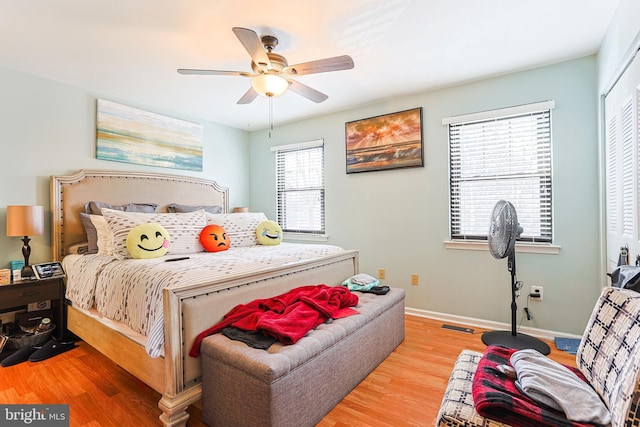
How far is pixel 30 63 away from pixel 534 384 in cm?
406

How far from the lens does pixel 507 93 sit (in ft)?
9.73

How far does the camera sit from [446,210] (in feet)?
10.7

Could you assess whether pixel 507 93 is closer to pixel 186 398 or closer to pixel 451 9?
pixel 451 9

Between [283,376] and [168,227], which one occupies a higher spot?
[168,227]

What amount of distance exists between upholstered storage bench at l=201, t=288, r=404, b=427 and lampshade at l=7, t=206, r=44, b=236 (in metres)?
2.08

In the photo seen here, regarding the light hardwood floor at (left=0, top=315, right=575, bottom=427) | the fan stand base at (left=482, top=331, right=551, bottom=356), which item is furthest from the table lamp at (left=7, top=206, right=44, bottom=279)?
the fan stand base at (left=482, top=331, right=551, bottom=356)

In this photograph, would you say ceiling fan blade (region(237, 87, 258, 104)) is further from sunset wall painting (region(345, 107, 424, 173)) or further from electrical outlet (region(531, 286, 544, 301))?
electrical outlet (region(531, 286, 544, 301))

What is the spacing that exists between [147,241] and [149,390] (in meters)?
1.01

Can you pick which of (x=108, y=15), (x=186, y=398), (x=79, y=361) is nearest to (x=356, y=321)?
(x=186, y=398)

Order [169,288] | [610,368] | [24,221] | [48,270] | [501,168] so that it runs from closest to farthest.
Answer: [610,368] → [169,288] → [24,221] → [48,270] → [501,168]

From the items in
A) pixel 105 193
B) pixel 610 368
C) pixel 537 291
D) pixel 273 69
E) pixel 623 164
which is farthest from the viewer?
pixel 105 193

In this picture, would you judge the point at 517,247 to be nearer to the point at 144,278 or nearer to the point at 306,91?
the point at 306,91

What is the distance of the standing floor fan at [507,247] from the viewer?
2426 millimetres

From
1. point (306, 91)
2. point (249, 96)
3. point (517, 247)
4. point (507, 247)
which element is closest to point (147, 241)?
point (249, 96)
